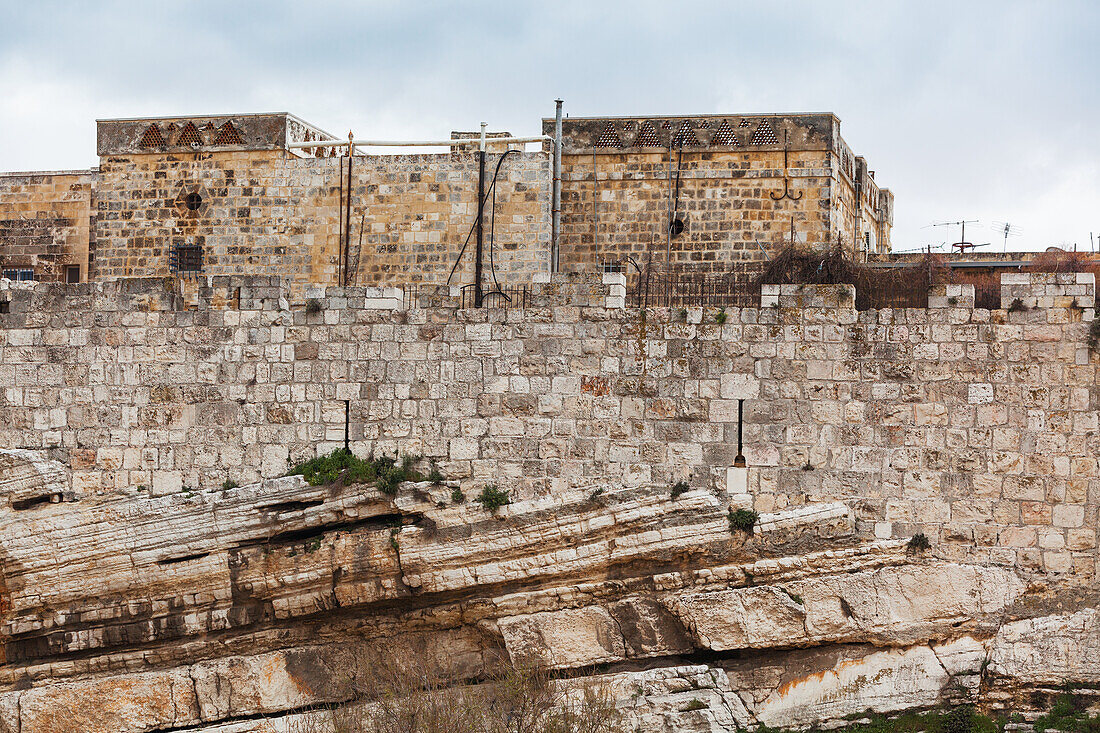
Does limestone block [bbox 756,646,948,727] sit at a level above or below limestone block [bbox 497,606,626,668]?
below

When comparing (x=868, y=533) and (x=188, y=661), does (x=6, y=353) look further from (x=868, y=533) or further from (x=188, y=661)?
(x=868, y=533)

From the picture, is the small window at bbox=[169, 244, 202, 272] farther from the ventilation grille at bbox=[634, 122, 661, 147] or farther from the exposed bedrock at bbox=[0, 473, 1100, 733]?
the ventilation grille at bbox=[634, 122, 661, 147]

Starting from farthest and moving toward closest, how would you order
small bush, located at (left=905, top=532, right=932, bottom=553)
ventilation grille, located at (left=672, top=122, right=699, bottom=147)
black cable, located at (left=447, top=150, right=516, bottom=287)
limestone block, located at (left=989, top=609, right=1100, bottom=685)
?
1. black cable, located at (left=447, top=150, right=516, bottom=287)
2. ventilation grille, located at (left=672, top=122, right=699, bottom=147)
3. small bush, located at (left=905, top=532, right=932, bottom=553)
4. limestone block, located at (left=989, top=609, right=1100, bottom=685)

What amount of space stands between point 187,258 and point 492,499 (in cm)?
743

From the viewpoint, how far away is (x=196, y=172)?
20.6m

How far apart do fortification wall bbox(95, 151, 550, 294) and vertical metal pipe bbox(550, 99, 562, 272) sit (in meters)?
0.10

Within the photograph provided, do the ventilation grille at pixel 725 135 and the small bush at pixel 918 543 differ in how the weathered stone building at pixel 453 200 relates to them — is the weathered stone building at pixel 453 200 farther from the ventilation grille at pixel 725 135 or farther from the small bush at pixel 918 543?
the small bush at pixel 918 543

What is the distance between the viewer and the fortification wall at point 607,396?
49.9 ft

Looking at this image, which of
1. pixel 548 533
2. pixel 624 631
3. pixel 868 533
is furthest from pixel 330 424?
pixel 868 533

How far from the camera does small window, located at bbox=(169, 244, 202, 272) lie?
20.5 m

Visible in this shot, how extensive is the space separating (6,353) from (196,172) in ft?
15.2

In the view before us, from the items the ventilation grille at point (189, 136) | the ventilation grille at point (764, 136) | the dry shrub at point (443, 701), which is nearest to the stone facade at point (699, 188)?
the ventilation grille at point (764, 136)

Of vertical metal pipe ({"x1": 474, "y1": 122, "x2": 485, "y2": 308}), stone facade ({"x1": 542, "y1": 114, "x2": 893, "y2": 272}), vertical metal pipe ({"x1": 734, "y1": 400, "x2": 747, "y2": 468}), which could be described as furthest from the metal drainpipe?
vertical metal pipe ({"x1": 734, "y1": 400, "x2": 747, "y2": 468})

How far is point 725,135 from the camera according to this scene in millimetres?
19562
